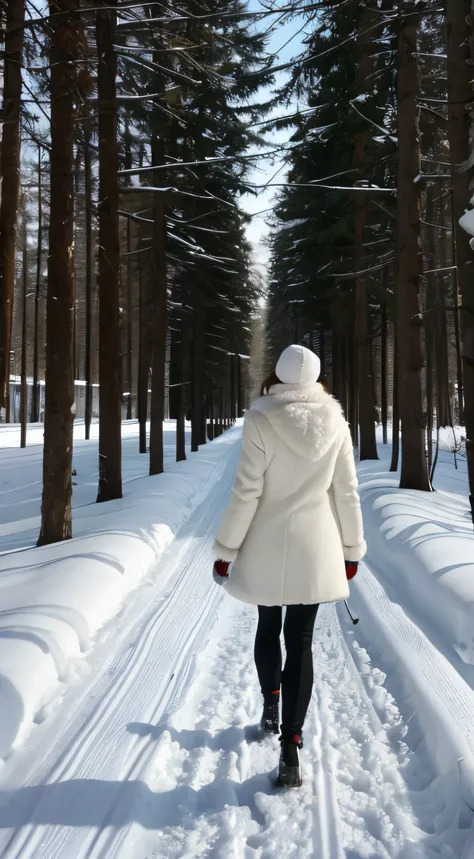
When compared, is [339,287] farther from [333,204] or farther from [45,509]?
[45,509]

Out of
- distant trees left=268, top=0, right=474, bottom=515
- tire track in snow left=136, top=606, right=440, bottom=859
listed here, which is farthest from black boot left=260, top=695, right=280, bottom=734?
distant trees left=268, top=0, right=474, bottom=515

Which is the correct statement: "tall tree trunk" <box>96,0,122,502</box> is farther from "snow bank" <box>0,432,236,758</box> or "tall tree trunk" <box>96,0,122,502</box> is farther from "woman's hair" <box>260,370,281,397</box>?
"woman's hair" <box>260,370,281,397</box>

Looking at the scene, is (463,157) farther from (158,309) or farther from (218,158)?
(158,309)

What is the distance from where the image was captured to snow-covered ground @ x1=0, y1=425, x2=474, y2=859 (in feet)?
8.32

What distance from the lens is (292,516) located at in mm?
2980

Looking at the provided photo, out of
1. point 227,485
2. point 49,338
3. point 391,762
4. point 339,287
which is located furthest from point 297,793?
point 339,287

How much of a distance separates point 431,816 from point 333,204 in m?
16.5

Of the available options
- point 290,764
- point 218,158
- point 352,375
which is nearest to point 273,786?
point 290,764

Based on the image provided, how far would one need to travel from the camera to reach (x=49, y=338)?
762 cm

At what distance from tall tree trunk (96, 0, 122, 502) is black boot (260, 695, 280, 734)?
26.9ft

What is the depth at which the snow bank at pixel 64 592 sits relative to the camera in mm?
3605

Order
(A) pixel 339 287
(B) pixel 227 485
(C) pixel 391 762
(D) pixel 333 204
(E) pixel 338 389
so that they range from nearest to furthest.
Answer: (C) pixel 391 762 → (B) pixel 227 485 → (D) pixel 333 204 → (A) pixel 339 287 → (E) pixel 338 389

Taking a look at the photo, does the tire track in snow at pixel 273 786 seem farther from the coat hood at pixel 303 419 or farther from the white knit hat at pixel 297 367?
the white knit hat at pixel 297 367

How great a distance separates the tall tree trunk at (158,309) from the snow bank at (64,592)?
4.60 m
